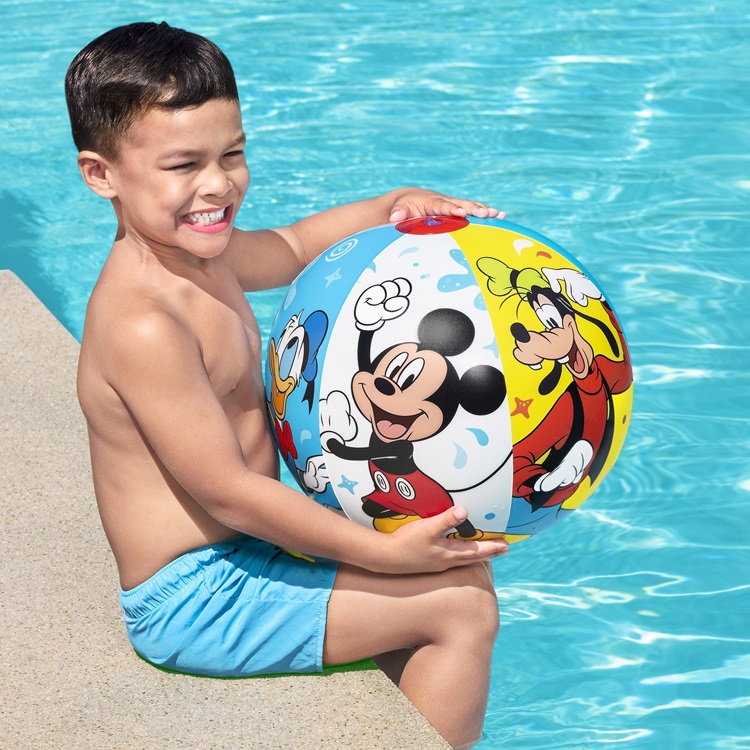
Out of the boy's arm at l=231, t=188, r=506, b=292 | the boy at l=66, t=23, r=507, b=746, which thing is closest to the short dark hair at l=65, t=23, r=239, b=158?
the boy at l=66, t=23, r=507, b=746

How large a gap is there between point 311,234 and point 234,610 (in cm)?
108

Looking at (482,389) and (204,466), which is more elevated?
(482,389)

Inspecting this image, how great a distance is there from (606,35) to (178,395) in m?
6.98

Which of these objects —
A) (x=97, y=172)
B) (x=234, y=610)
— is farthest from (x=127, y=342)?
(x=234, y=610)

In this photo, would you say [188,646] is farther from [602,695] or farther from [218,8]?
[218,8]

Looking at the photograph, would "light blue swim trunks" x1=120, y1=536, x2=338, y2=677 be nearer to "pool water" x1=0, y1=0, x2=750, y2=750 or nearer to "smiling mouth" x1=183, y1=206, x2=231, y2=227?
"smiling mouth" x1=183, y1=206, x2=231, y2=227

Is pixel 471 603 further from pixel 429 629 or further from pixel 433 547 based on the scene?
pixel 433 547

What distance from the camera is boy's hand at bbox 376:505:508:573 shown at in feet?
8.12

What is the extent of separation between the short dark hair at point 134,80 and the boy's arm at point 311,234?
1.93 feet

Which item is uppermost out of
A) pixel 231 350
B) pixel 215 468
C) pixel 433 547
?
pixel 231 350

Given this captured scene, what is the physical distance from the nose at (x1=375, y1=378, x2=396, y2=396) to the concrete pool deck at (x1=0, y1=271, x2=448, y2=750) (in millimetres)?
730

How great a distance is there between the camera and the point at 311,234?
3242 millimetres

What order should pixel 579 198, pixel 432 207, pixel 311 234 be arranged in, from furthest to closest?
pixel 579 198, pixel 311 234, pixel 432 207

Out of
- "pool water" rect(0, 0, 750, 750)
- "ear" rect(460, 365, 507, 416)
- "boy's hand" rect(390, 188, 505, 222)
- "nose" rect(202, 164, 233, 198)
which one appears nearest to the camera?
"ear" rect(460, 365, 507, 416)
